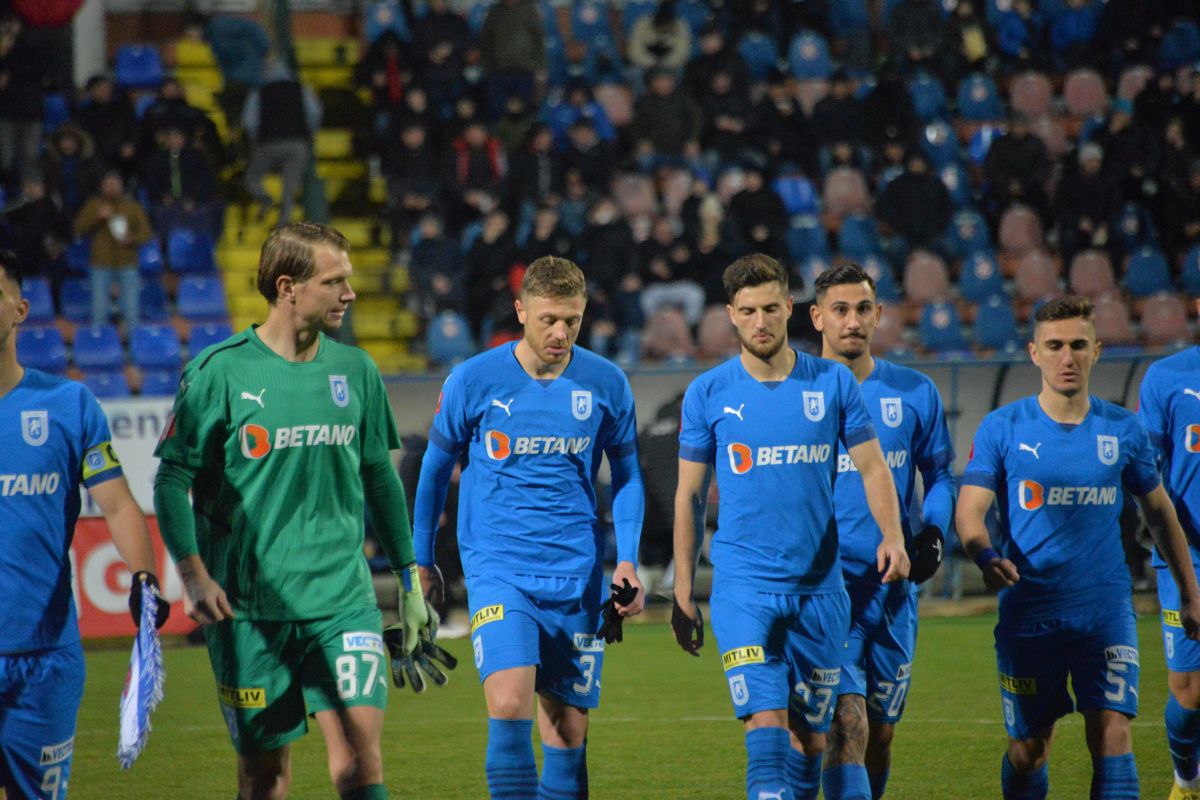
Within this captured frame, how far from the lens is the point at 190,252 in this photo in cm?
1848

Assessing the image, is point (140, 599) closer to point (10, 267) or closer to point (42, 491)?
point (42, 491)

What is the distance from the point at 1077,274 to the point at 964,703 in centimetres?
902

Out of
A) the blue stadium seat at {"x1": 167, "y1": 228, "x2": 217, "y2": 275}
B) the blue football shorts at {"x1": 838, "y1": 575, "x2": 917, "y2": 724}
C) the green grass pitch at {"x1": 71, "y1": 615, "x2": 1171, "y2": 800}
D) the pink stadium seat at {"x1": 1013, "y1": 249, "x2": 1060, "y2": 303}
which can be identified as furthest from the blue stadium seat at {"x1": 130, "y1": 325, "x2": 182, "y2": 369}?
the blue football shorts at {"x1": 838, "y1": 575, "x2": 917, "y2": 724}

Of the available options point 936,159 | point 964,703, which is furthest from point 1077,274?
point 964,703

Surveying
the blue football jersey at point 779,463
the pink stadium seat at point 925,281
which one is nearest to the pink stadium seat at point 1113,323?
the pink stadium seat at point 925,281

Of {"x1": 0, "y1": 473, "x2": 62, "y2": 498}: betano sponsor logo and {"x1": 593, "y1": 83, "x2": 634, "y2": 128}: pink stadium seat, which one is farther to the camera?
{"x1": 593, "y1": 83, "x2": 634, "y2": 128}: pink stadium seat

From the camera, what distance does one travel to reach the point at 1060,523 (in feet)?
21.3

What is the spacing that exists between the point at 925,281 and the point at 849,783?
12.4 meters

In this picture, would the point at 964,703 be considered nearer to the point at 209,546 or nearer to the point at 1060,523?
the point at 1060,523

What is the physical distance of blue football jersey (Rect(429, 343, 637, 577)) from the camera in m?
6.30

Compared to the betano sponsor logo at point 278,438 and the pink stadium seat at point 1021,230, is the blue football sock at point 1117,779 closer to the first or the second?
the betano sponsor logo at point 278,438

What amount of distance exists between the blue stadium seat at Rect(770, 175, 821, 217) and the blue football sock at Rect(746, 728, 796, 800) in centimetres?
1364

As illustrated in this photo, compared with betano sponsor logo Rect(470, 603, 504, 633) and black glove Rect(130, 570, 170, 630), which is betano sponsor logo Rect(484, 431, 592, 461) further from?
black glove Rect(130, 570, 170, 630)

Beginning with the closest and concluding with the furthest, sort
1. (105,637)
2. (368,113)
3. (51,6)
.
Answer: (105,637), (51,6), (368,113)
